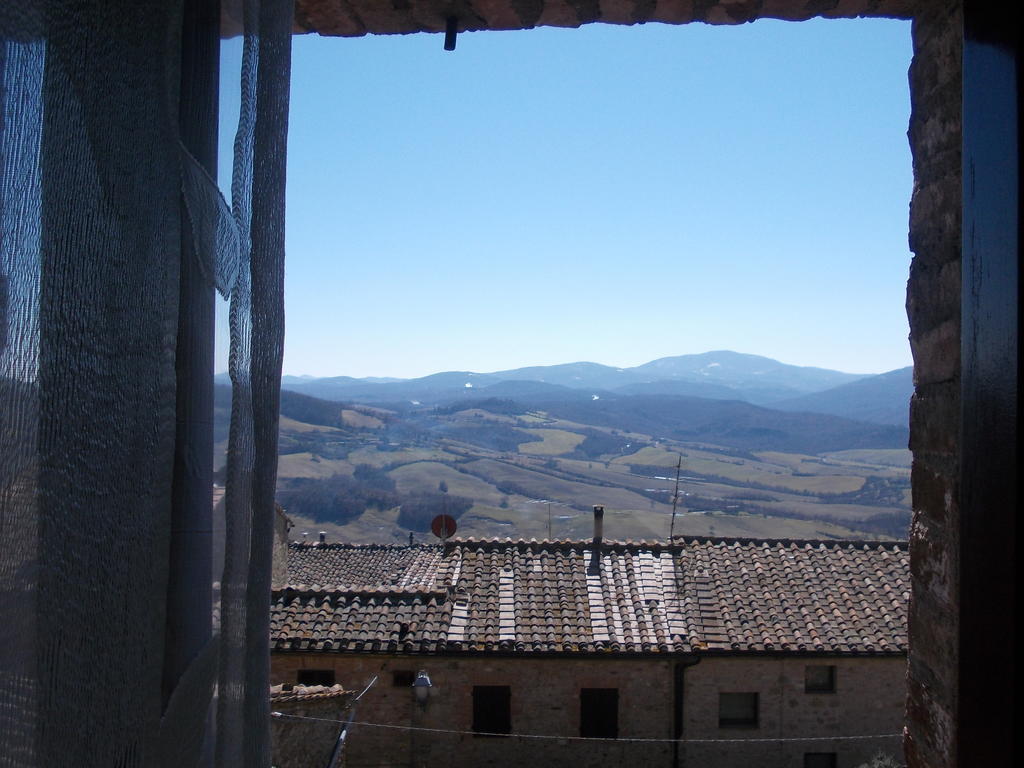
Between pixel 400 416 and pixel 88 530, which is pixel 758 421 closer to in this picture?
pixel 400 416

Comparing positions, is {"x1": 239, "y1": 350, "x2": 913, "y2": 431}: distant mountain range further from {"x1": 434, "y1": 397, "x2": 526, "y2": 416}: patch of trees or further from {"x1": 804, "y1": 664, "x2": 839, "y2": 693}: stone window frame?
{"x1": 804, "y1": 664, "x2": 839, "y2": 693}: stone window frame

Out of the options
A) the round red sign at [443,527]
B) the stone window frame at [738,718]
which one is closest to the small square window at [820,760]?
the stone window frame at [738,718]

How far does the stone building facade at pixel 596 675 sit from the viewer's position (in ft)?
37.9

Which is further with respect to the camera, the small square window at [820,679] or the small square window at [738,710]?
the small square window at [738,710]

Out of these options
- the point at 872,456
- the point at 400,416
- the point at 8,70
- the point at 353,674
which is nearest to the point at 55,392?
the point at 8,70

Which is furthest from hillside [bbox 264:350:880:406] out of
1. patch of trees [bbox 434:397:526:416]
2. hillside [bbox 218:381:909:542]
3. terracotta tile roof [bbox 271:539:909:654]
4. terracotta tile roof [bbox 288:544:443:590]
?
terracotta tile roof [bbox 271:539:909:654]

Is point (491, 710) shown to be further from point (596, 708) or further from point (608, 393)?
point (608, 393)

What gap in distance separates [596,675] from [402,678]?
274cm

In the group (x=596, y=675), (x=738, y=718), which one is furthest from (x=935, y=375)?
(x=738, y=718)

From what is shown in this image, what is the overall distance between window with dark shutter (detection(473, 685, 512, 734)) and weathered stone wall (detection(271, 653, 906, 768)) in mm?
115

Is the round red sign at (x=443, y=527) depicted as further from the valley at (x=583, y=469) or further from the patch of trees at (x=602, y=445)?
the patch of trees at (x=602, y=445)

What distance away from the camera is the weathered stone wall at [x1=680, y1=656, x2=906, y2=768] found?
1177cm

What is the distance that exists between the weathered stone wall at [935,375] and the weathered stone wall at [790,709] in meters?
10.7

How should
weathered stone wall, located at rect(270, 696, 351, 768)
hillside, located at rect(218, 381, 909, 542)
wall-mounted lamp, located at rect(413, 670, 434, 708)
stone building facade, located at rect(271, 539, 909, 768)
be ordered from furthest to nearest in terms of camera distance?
hillside, located at rect(218, 381, 909, 542) → stone building facade, located at rect(271, 539, 909, 768) → wall-mounted lamp, located at rect(413, 670, 434, 708) → weathered stone wall, located at rect(270, 696, 351, 768)
